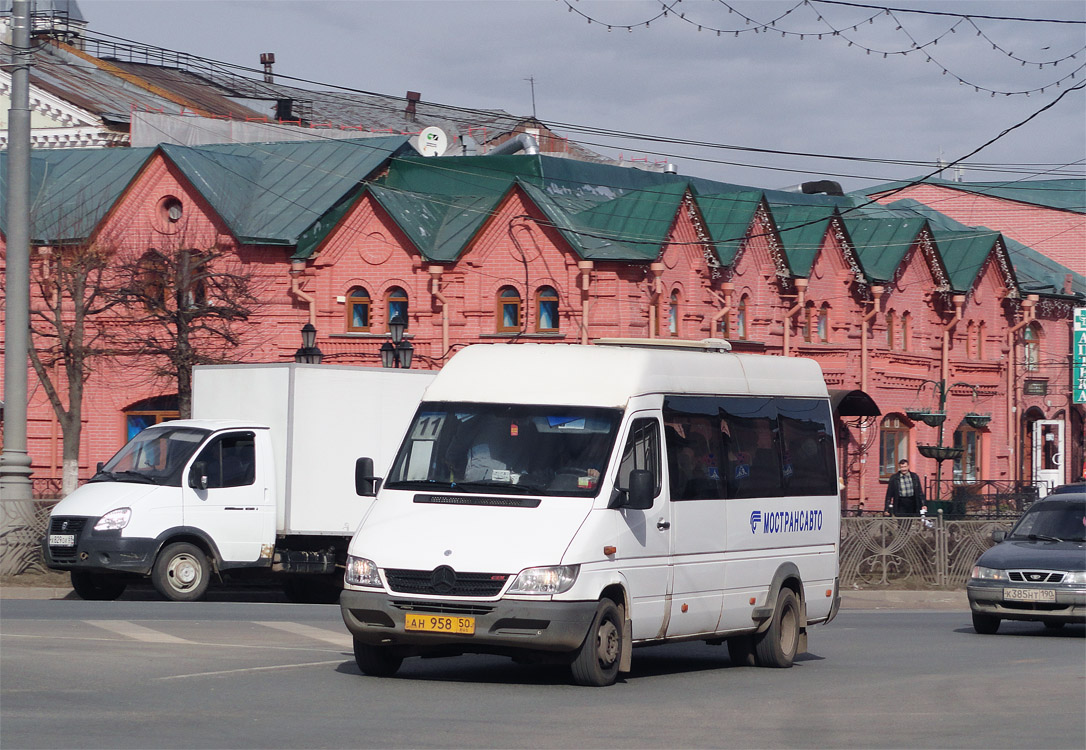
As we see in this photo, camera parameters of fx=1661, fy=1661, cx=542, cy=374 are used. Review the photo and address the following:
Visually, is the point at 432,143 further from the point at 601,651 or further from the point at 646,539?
the point at 601,651

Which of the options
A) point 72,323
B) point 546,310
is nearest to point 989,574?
point 546,310

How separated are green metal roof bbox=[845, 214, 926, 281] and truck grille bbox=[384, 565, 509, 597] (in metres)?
36.1

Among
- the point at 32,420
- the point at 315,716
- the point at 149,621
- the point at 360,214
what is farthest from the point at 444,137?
the point at 315,716

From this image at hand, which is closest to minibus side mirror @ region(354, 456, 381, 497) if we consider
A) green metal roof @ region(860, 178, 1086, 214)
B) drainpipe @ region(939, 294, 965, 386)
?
drainpipe @ region(939, 294, 965, 386)

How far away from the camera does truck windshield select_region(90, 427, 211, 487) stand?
20.0 m

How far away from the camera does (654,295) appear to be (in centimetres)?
4003

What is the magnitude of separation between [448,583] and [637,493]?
5.11 ft

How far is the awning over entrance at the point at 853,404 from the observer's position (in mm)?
41250

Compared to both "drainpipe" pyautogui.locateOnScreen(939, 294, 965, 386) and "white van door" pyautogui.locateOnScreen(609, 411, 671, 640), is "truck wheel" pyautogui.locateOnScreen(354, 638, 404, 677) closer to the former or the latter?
"white van door" pyautogui.locateOnScreen(609, 411, 671, 640)

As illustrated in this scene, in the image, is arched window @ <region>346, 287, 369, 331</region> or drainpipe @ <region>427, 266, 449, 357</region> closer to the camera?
drainpipe @ <region>427, 266, 449, 357</region>

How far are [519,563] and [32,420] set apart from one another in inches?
1286

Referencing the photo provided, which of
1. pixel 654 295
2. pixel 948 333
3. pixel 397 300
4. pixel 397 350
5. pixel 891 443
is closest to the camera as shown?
pixel 397 350

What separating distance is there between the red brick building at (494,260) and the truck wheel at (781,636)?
2469cm

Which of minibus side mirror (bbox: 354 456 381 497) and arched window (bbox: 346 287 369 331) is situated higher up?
arched window (bbox: 346 287 369 331)
